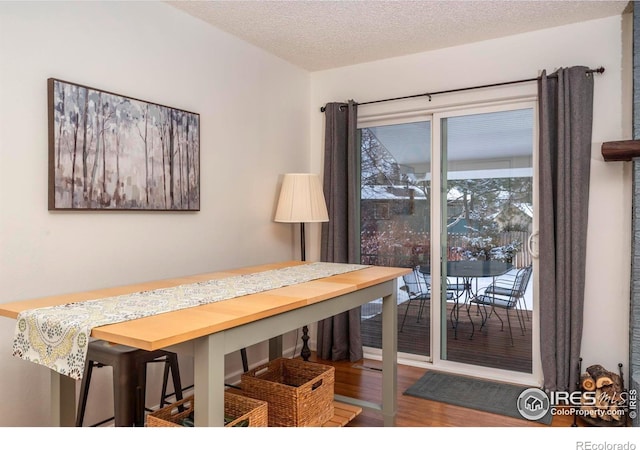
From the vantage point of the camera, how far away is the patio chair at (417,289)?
3.64m

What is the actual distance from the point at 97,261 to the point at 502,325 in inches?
105

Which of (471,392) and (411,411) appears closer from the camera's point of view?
(411,411)

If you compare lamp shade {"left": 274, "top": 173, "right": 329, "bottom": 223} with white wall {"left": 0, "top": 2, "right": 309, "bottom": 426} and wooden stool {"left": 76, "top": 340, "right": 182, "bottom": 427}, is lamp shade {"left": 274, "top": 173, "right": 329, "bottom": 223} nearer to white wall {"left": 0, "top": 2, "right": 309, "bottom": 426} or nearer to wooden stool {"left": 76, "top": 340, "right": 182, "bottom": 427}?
white wall {"left": 0, "top": 2, "right": 309, "bottom": 426}

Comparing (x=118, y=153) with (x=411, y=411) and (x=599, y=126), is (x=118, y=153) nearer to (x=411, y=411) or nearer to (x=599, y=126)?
(x=411, y=411)

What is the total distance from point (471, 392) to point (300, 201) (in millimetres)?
1692

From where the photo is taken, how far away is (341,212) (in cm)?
373

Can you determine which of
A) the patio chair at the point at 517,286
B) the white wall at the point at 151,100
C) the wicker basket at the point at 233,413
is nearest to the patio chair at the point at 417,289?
the patio chair at the point at 517,286

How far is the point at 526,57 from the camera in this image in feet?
10.4

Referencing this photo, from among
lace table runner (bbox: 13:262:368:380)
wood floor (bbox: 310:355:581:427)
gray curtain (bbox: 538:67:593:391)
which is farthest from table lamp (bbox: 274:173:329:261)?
gray curtain (bbox: 538:67:593:391)

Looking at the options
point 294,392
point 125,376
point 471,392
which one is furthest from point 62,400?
point 471,392

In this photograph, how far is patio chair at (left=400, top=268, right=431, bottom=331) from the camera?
3.64 metres

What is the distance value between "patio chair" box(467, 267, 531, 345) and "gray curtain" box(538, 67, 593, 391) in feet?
0.85

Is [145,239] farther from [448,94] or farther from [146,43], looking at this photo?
[448,94]
